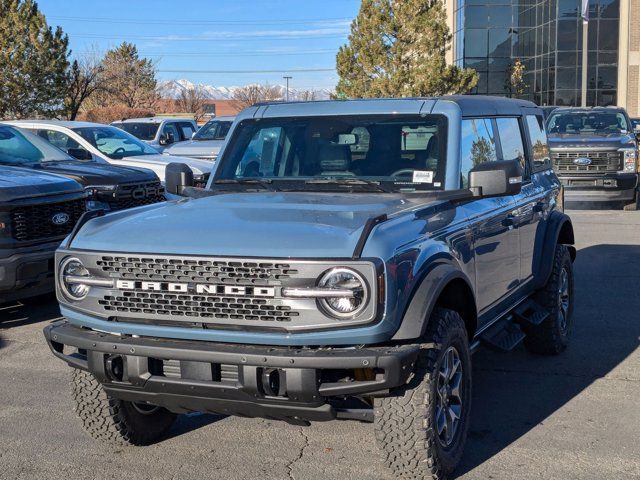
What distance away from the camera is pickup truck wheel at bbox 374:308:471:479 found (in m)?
3.97

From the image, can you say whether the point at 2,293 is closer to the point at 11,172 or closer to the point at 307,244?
the point at 11,172

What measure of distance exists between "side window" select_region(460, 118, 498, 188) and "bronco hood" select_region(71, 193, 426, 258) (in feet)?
1.91

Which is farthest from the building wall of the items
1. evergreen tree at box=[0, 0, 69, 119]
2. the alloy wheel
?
the alloy wheel

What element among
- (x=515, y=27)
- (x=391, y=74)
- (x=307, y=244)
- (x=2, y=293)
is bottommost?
(x=2, y=293)

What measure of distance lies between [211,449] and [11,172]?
4459mm

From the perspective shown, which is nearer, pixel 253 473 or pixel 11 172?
pixel 253 473

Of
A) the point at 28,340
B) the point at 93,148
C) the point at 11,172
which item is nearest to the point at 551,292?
the point at 28,340

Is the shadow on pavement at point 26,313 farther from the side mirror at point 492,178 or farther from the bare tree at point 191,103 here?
the bare tree at point 191,103

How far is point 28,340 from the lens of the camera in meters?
7.40

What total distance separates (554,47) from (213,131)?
2934 cm

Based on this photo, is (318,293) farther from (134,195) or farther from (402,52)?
(402,52)

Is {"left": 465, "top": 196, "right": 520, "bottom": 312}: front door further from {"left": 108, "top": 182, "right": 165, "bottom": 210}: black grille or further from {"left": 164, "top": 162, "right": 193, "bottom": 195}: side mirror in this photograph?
{"left": 108, "top": 182, "right": 165, "bottom": 210}: black grille

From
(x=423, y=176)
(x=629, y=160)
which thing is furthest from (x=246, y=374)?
(x=629, y=160)

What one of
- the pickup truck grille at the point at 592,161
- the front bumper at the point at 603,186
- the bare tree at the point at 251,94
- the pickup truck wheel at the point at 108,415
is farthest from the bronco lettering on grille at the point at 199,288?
the bare tree at the point at 251,94
